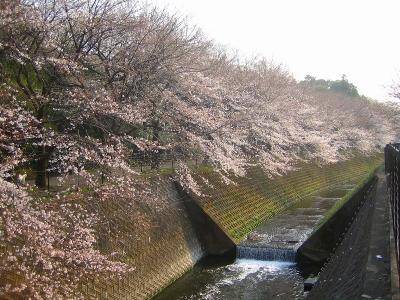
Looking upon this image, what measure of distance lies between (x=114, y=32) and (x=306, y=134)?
63.3ft

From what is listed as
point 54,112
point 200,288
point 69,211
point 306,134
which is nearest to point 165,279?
point 200,288

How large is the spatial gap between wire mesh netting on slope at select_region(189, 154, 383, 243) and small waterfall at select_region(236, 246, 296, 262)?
0.89m

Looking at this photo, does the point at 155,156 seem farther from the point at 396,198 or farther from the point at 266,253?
the point at 396,198

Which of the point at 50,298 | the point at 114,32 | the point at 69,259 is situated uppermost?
the point at 114,32

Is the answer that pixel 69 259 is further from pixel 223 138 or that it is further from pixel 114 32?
pixel 223 138

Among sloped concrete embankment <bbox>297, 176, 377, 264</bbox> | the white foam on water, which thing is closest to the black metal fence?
the white foam on water

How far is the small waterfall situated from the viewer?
53.4ft

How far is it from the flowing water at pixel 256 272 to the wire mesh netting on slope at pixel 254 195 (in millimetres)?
925

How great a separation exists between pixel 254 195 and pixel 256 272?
823cm

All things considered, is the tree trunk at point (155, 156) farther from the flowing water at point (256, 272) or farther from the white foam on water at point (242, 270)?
the white foam on water at point (242, 270)

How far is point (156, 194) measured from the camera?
49.7 feet

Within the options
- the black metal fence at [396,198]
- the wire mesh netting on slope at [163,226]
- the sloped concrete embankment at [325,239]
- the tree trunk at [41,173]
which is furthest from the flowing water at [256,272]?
the black metal fence at [396,198]

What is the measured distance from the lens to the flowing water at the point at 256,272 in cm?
1334

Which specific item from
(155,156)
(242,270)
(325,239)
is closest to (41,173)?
(155,156)
